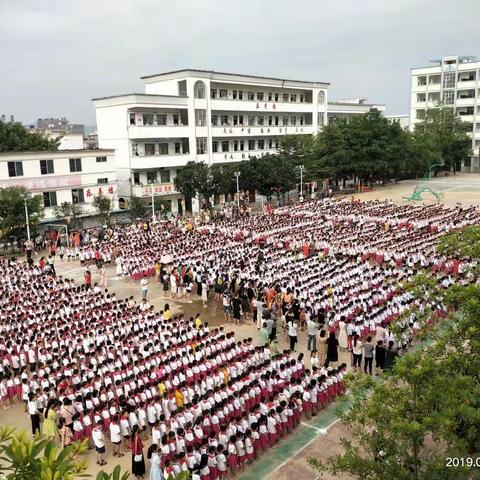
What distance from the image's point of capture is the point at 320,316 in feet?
44.1

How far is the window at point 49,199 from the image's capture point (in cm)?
2862

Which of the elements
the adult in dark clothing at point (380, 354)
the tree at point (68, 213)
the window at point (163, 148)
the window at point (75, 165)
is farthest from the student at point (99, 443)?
the window at point (163, 148)

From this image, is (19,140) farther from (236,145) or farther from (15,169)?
(236,145)

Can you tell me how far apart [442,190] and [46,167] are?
30932 mm

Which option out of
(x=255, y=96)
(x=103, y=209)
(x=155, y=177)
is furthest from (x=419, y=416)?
(x=255, y=96)

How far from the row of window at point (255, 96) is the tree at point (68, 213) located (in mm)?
16128

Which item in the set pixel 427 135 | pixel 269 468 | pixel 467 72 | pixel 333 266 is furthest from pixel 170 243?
pixel 467 72

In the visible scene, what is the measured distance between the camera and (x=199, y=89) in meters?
37.4

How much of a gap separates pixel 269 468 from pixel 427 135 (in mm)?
47421

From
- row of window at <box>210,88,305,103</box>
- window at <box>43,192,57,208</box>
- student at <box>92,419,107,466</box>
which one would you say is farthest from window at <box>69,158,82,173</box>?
student at <box>92,419,107,466</box>

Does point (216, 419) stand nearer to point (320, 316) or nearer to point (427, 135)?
point (320, 316)

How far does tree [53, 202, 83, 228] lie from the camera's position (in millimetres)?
27375

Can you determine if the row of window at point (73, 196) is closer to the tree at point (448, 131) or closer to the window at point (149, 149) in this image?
the window at point (149, 149)

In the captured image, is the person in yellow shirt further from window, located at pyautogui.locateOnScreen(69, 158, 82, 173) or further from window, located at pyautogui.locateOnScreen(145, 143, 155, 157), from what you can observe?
window, located at pyautogui.locateOnScreen(145, 143, 155, 157)
